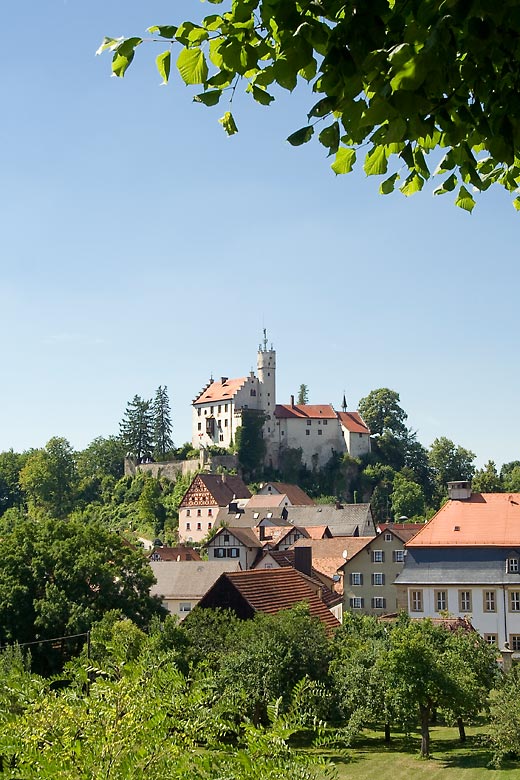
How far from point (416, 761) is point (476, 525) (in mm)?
A: 20793

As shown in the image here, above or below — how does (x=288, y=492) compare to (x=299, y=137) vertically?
above

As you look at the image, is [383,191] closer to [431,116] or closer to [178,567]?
[431,116]

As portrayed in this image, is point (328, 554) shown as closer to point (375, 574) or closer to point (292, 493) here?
point (375, 574)

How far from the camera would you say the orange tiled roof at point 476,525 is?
155 feet

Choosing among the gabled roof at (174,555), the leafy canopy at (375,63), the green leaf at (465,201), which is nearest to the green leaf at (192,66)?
the leafy canopy at (375,63)

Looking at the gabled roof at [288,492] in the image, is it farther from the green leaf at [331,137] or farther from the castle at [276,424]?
the green leaf at [331,137]

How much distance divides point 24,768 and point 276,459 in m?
111

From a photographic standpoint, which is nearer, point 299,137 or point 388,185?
point 299,137

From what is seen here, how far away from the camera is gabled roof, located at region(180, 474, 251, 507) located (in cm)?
9875

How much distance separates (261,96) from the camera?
15.9 feet

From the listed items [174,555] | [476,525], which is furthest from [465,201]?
[174,555]

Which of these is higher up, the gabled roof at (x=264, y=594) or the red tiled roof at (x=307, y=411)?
the red tiled roof at (x=307, y=411)

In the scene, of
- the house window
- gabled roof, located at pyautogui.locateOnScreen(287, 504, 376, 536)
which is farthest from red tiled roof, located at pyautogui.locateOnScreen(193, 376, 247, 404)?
the house window

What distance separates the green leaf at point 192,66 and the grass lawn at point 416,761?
75.5ft
